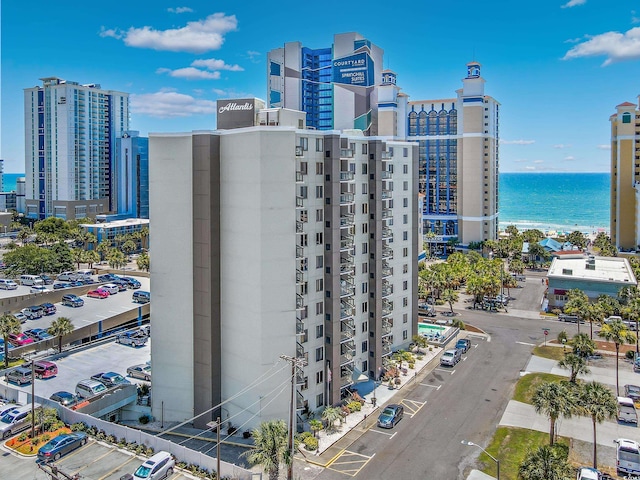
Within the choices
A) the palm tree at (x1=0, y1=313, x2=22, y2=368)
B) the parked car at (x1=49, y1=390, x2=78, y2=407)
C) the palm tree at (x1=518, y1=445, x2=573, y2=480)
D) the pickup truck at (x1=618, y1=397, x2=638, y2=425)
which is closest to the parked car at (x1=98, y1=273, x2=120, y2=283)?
the palm tree at (x1=0, y1=313, x2=22, y2=368)

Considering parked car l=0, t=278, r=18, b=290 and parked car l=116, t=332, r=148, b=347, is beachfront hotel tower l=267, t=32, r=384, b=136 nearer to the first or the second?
parked car l=0, t=278, r=18, b=290

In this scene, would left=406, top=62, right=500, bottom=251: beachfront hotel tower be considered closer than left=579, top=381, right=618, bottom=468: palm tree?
No

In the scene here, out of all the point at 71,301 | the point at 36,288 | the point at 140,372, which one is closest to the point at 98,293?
the point at 71,301

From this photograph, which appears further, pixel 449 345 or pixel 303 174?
pixel 449 345

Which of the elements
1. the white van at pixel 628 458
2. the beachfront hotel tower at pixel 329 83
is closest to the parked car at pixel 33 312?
the white van at pixel 628 458

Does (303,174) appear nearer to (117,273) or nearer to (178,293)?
(178,293)

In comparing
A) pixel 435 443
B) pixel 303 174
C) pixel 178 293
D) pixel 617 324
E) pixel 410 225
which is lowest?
pixel 435 443

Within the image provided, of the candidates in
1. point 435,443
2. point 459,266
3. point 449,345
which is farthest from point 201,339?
point 459,266

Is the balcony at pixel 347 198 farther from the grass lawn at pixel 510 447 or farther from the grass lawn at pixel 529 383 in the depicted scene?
the grass lawn at pixel 529 383
